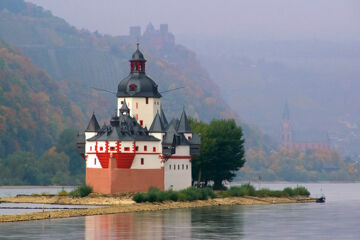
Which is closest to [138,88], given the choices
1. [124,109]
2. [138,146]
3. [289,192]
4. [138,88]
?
[138,88]

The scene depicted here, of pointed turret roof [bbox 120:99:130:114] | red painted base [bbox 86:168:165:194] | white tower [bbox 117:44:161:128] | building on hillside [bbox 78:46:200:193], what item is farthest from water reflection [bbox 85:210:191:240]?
white tower [bbox 117:44:161:128]

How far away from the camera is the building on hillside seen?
132m

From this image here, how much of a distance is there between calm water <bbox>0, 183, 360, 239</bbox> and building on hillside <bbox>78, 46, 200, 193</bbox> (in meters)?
9.87

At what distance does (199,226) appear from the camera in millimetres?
104312

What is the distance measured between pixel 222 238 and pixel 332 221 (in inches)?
935

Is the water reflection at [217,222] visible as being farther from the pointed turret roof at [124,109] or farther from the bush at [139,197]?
the pointed turret roof at [124,109]

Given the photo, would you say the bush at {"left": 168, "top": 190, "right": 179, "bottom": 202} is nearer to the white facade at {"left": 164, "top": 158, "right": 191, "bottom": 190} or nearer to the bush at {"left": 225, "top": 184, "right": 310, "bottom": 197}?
the white facade at {"left": 164, "top": 158, "right": 191, "bottom": 190}

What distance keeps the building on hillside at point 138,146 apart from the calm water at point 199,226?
32.4ft

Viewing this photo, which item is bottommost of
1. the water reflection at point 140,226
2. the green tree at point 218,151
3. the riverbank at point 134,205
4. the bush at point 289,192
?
the water reflection at point 140,226

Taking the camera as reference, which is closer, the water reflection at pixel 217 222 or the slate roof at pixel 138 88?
the water reflection at pixel 217 222

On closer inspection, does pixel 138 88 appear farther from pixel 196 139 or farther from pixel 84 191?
pixel 84 191

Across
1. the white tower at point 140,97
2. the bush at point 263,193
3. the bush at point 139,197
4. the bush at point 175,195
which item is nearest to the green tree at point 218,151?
the bush at point 263,193

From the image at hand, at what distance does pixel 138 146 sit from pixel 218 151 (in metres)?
17.6

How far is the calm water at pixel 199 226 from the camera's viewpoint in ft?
314
